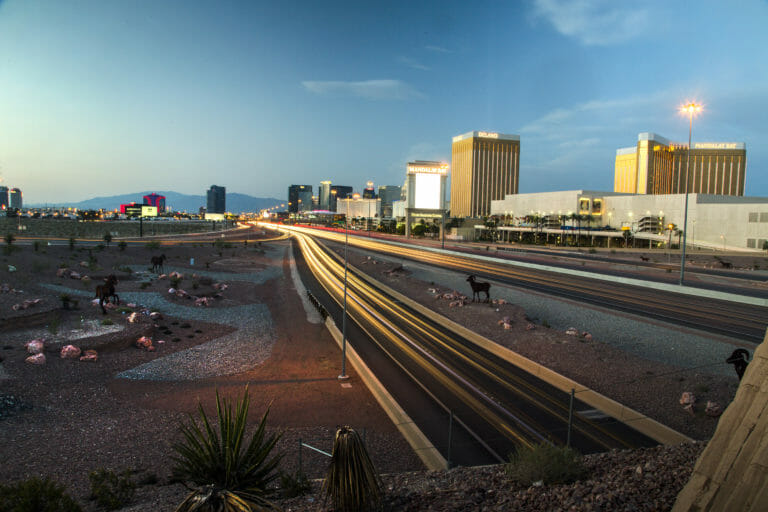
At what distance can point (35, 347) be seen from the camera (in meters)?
19.6

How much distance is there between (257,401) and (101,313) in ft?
54.2

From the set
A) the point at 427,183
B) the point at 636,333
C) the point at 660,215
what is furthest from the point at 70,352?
the point at 427,183

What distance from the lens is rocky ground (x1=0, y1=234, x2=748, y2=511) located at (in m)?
8.12

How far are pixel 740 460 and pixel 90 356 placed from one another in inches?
966

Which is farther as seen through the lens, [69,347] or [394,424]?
[69,347]

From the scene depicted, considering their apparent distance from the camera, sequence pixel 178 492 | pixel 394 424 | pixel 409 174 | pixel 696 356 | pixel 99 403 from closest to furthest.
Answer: pixel 178 492 < pixel 394 424 < pixel 99 403 < pixel 696 356 < pixel 409 174

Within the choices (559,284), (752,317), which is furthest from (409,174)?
(752,317)

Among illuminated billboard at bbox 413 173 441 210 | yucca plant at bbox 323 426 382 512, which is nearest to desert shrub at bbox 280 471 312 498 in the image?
yucca plant at bbox 323 426 382 512

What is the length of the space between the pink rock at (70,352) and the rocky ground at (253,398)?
0.33 metres

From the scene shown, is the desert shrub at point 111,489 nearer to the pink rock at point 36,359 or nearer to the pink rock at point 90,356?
the pink rock at point 36,359

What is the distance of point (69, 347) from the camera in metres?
20.2

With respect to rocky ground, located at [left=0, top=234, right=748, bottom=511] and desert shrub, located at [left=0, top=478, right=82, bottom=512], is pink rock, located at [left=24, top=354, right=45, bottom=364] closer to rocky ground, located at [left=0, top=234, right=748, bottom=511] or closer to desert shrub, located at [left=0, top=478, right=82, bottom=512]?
rocky ground, located at [left=0, top=234, right=748, bottom=511]

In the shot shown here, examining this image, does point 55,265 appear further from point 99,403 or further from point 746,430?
point 746,430

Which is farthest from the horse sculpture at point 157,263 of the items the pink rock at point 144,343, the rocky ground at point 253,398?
the pink rock at point 144,343
